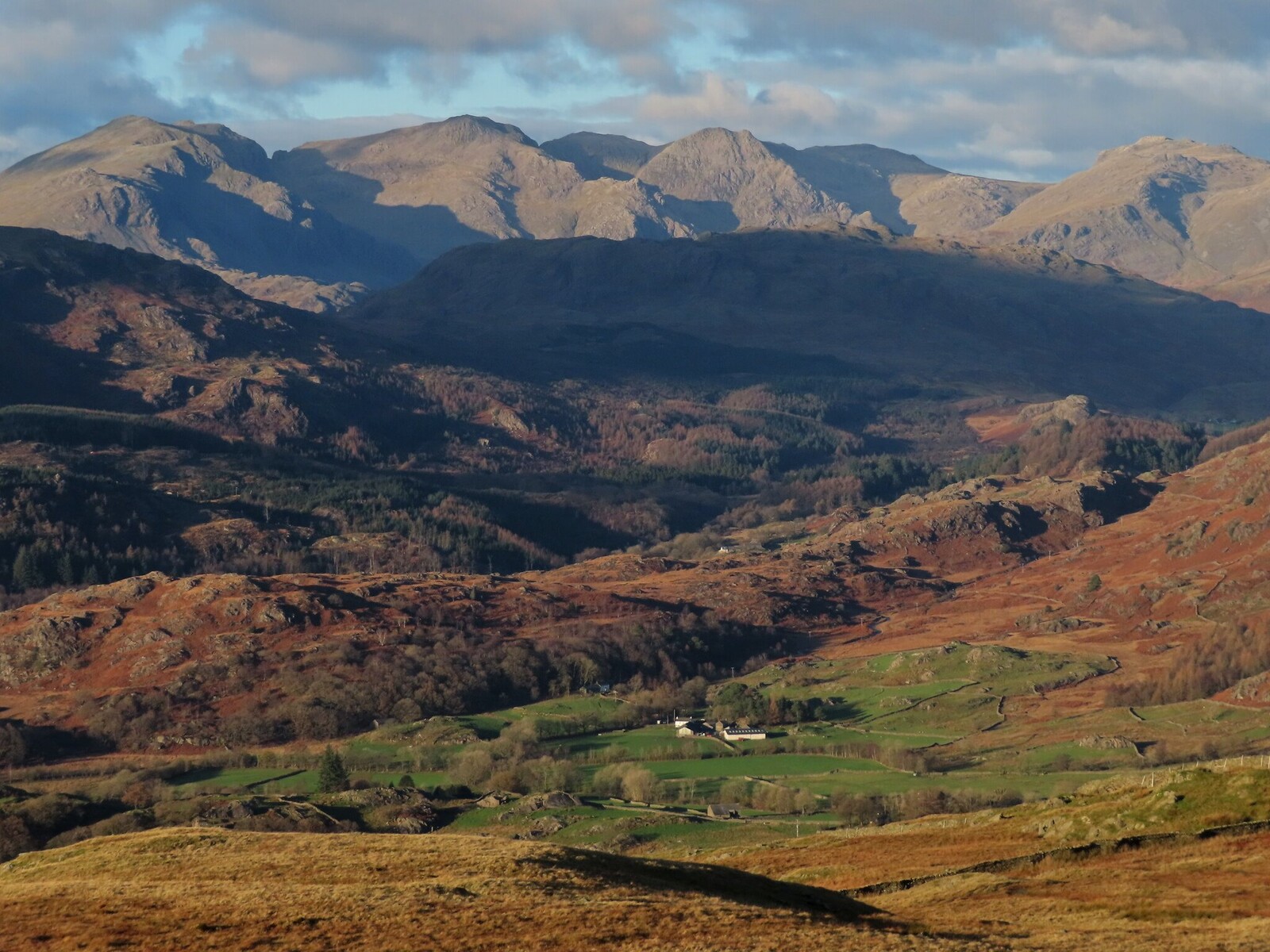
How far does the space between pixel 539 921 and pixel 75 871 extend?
25810 millimetres

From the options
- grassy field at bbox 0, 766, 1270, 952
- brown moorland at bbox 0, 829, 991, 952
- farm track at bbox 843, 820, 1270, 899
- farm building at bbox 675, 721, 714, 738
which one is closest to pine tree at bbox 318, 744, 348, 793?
farm building at bbox 675, 721, 714, 738

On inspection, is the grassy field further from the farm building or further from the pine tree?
the farm building

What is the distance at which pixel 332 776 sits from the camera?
144875 mm

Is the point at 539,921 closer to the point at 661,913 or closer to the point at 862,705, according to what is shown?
the point at 661,913

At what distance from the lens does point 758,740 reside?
168250 mm

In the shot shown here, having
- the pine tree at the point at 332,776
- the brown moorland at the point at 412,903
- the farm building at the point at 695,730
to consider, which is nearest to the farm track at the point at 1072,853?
the brown moorland at the point at 412,903

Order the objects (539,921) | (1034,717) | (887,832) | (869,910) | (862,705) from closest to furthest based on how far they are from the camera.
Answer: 1. (539,921)
2. (869,910)
3. (887,832)
4. (1034,717)
5. (862,705)

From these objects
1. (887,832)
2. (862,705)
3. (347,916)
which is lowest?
(862,705)

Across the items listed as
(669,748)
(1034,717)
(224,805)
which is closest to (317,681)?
(669,748)

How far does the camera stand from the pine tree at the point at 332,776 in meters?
144

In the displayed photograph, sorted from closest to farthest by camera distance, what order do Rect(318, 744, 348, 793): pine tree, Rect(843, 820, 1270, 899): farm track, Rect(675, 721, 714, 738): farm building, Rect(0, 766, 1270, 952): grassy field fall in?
1. Rect(0, 766, 1270, 952): grassy field
2. Rect(843, 820, 1270, 899): farm track
3. Rect(318, 744, 348, 793): pine tree
4. Rect(675, 721, 714, 738): farm building

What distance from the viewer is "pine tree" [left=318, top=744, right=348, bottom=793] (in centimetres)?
14438

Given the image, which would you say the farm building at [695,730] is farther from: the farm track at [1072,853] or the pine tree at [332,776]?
the farm track at [1072,853]

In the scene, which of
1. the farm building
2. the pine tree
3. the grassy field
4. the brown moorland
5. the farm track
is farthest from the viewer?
the farm building
